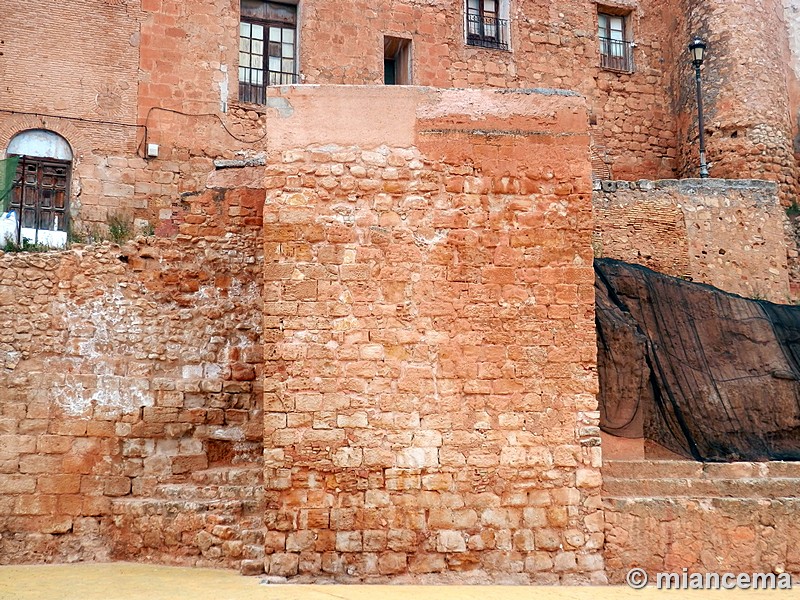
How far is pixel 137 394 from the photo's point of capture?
795 centimetres

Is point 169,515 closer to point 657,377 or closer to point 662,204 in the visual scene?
point 657,377

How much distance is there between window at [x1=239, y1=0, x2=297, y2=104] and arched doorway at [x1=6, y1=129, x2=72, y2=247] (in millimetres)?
3055

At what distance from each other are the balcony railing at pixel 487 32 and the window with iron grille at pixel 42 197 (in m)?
7.54

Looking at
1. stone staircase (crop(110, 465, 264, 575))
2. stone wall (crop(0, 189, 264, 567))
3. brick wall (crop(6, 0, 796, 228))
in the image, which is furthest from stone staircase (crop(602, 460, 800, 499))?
brick wall (crop(6, 0, 796, 228))

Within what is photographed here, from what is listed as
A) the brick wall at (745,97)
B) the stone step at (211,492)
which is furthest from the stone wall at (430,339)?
the brick wall at (745,97)

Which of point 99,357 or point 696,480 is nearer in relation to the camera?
point 696,480

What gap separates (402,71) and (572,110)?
9.39 meters

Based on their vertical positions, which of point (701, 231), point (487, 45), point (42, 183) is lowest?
point (701, 231)

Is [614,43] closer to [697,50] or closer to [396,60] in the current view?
[697,50]

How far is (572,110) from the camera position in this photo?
Answer: 23.3ft

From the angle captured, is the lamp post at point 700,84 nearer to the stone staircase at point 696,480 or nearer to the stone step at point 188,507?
the stone staircase at point 696,480

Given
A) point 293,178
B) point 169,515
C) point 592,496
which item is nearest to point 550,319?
point 592,496

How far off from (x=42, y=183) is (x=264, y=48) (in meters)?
4.24

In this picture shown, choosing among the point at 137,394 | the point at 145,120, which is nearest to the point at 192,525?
the point at 137,394
